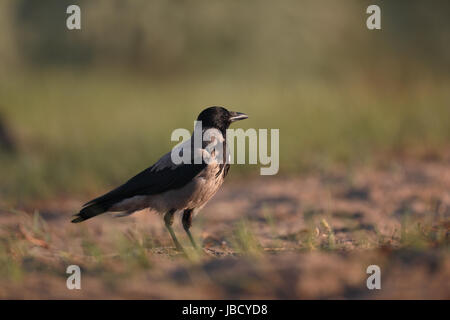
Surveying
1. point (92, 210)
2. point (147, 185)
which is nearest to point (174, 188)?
point (147, 185)

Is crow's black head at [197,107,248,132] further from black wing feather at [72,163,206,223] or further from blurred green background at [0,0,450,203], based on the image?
blurred green background at [0,0,450,203]

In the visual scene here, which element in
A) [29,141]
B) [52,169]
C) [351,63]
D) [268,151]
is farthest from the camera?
[351,63]

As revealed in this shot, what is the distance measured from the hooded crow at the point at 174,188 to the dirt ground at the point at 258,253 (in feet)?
0.81

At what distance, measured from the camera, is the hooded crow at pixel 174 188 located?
15.1 ft

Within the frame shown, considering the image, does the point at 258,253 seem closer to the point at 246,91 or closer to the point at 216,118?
the point at 216,118

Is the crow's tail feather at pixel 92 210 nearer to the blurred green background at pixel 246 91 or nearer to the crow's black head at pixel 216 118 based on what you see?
the crow's black head at pixel 216 118

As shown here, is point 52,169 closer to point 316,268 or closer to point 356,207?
point 356,207

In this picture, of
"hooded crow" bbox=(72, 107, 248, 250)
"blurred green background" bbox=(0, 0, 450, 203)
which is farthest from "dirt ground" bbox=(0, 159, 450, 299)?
"blurred green background" bbox=(0, 0, 450, 203)

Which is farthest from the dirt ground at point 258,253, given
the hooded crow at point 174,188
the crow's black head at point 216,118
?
the crow's black head at point 216,118

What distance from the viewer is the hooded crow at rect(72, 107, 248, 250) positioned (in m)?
4.60

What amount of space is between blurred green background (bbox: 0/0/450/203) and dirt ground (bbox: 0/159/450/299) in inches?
73.2

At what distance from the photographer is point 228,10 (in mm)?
10977
